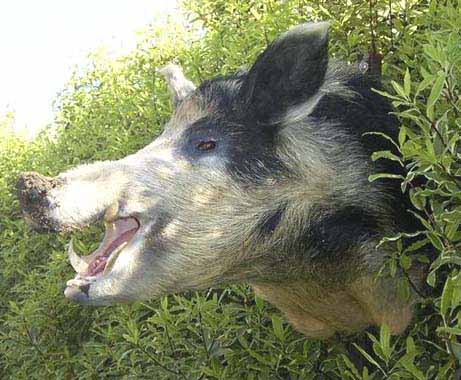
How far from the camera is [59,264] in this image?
3.33 m

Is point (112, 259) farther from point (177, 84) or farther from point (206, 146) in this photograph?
point (177, 84)

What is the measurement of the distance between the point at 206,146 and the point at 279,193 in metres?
0.20

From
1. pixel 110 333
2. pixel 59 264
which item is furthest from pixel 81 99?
pixel 110 333

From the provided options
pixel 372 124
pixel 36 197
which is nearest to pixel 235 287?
pixel 372 124

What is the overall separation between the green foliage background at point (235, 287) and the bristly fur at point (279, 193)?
0.09m

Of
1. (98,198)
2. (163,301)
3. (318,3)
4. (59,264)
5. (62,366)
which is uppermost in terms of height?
(98,198)

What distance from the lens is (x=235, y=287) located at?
2.36 metres

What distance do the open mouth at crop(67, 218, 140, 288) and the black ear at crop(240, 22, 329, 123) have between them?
39 centimetres

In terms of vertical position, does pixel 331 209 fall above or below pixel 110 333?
above

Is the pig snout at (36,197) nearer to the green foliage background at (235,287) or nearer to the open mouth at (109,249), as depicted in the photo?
the open mouth at (109,249)

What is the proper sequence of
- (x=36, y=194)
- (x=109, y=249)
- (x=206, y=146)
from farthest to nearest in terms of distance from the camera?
(x=206, y=146) → (x=109, y=249) → (x=36, y=194)

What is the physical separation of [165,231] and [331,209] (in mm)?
387

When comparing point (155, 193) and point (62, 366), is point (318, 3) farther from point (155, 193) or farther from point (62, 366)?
point (62, 366)

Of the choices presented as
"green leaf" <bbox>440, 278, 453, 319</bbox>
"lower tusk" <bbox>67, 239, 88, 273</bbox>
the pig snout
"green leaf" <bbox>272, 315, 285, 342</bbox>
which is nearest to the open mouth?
"lower tusk" <bbox>67, 239, 88, 273</bbox>
